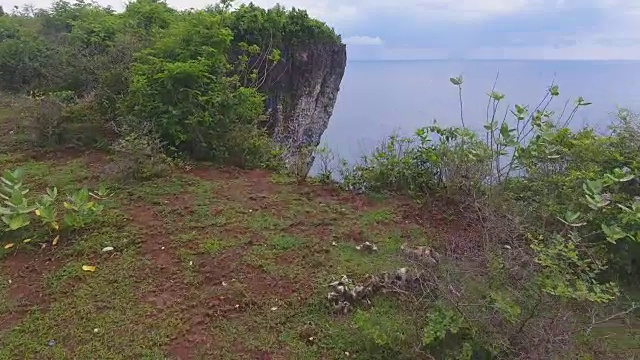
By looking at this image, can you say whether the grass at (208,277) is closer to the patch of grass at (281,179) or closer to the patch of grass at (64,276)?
the patch of grass at (64,276)

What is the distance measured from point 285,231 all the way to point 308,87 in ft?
43.9

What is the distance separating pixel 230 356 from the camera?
9.25ft

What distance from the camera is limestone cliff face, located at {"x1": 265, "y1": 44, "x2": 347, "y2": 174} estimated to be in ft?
49.9

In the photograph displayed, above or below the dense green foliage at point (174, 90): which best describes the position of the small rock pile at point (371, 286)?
below

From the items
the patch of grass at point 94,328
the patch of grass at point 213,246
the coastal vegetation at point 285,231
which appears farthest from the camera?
the patch of grass at point 213,246

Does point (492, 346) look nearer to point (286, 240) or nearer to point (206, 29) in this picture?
point (286, 240)

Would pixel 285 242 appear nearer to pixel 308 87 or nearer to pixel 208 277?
pixel 208 277

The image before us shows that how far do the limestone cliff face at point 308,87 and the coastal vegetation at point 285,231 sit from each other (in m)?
7.49

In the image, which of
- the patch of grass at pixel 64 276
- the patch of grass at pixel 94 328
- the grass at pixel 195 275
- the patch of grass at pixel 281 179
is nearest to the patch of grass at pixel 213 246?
the grass at pixel 195 275

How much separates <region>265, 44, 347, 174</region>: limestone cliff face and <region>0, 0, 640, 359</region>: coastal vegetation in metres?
7.49

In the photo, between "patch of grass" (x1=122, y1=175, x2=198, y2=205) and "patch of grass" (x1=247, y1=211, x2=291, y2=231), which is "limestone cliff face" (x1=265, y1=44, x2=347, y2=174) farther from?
"patch of grass" (x1=247, y1=211, x2=291, y2=231)

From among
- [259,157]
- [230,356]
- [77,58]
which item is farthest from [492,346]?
[77,58]

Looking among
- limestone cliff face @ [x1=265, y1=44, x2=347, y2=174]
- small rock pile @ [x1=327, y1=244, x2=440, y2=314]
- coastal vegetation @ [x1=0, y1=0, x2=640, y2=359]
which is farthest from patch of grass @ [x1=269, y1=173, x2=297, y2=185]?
limestone cliff face @ [x1=265, y1=44, x2=347, y2=174]

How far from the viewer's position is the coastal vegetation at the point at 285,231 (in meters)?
2.66
